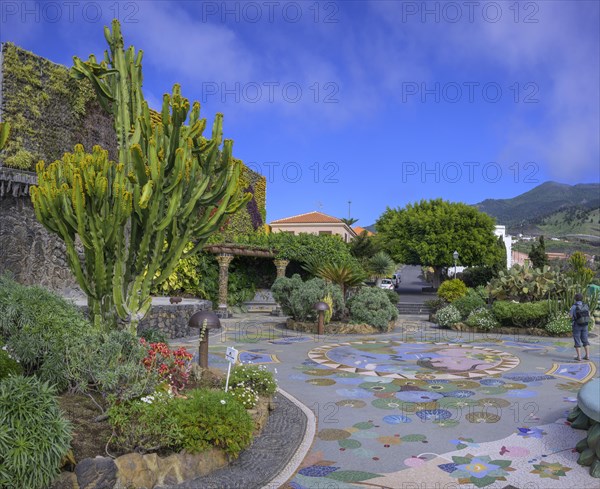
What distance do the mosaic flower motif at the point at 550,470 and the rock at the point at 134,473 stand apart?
4116mm

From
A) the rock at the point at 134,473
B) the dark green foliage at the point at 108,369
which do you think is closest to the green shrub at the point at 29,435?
the rock at the point at 134,473

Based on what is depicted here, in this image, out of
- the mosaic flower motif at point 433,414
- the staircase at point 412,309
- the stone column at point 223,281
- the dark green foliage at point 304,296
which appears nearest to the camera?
the mosaic flower motif at point 433,414

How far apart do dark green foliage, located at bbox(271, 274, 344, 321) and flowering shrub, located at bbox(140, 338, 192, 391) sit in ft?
35.9

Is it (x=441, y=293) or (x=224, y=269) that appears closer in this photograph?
(x=224, y=269)

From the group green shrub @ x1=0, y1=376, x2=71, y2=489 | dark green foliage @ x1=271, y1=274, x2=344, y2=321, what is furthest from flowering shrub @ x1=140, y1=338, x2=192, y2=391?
dark green foliage @ x1=271, y1=274, x2=344, y2=321

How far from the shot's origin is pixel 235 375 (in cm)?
814

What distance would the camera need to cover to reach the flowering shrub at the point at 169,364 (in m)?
7.09

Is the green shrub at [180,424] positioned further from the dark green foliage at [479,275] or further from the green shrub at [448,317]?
the dark green foliage at [479,275]

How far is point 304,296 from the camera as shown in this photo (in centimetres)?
1850

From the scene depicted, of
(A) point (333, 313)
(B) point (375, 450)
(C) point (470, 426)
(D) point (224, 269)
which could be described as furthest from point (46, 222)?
(D) point (224, 269)

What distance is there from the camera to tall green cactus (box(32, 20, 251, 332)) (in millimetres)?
7957

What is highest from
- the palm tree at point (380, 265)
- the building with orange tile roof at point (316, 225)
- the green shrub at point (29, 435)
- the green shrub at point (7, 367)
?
the building with orange tile roof at point (316, 225)

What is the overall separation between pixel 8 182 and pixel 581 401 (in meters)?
16.2

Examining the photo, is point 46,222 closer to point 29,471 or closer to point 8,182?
point 29,471
